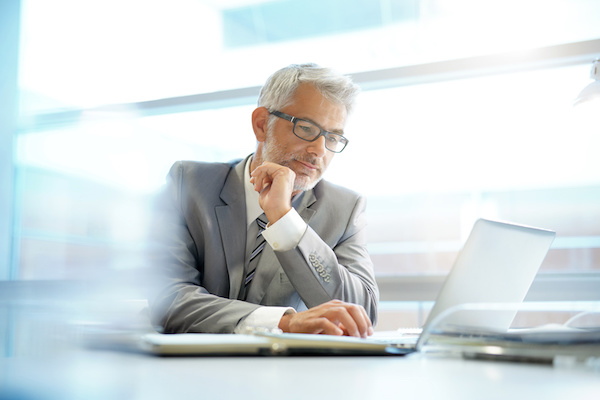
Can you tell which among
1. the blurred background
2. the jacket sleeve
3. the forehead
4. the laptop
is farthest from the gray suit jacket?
the laptop

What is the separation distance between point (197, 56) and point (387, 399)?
11.9 feet

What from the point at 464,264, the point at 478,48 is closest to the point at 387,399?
the point at 464,264

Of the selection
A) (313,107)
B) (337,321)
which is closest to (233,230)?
(313,107)

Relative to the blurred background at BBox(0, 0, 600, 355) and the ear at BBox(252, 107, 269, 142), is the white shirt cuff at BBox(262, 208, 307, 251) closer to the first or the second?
the ear at BBox(252, 107, 269, 142)

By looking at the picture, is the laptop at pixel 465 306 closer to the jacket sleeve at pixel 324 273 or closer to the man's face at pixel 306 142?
the jacket sleeve at pixel 324 273

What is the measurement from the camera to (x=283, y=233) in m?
1.59

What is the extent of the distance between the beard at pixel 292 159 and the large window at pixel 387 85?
2.32ft

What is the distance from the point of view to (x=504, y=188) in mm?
3559

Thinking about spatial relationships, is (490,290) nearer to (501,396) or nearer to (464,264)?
(464,264)

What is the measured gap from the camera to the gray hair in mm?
1974

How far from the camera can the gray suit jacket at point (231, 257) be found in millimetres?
1559

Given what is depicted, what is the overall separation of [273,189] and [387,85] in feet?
5.77

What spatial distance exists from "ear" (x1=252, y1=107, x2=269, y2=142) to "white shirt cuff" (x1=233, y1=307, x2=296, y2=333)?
852 mm

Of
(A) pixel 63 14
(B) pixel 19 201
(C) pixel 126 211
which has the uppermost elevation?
(A) pixel 63 14
